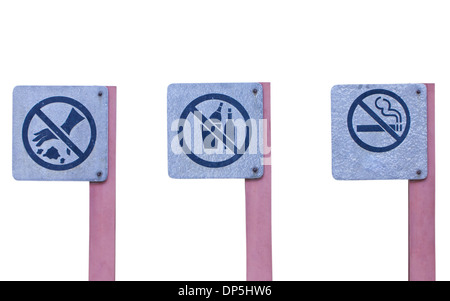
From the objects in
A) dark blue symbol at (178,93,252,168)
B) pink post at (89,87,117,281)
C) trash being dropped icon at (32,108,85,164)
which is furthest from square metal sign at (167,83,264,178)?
trash being dropped icon at (32,108,85,164)

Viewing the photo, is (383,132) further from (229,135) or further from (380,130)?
(229,135)

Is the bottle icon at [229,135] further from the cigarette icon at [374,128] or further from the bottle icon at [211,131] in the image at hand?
the cigarette icon at [374,128]

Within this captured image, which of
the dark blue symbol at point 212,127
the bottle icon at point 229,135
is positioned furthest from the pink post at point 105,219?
the bottle icon at point 229,135

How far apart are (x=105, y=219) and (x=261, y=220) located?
24.4 inches

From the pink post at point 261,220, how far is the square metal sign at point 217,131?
28mm

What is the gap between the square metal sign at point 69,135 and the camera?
3396 millimetres

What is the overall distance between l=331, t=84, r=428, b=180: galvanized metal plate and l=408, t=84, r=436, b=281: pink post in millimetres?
30

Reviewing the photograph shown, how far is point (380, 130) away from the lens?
11.2 feet

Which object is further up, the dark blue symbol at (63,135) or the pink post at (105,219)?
the dark blue symbol at (63,135)

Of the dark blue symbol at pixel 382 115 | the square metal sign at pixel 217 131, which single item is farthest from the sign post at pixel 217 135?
the dark blue symbol at pixel 382 115

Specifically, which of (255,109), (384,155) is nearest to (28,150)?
(255,109)

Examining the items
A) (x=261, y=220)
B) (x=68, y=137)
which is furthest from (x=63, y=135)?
(x=261, y=220)

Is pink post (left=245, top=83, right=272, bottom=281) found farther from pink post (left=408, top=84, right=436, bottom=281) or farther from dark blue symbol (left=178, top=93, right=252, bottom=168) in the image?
pink post (left=408, top=84, right=436, bottom=281)
